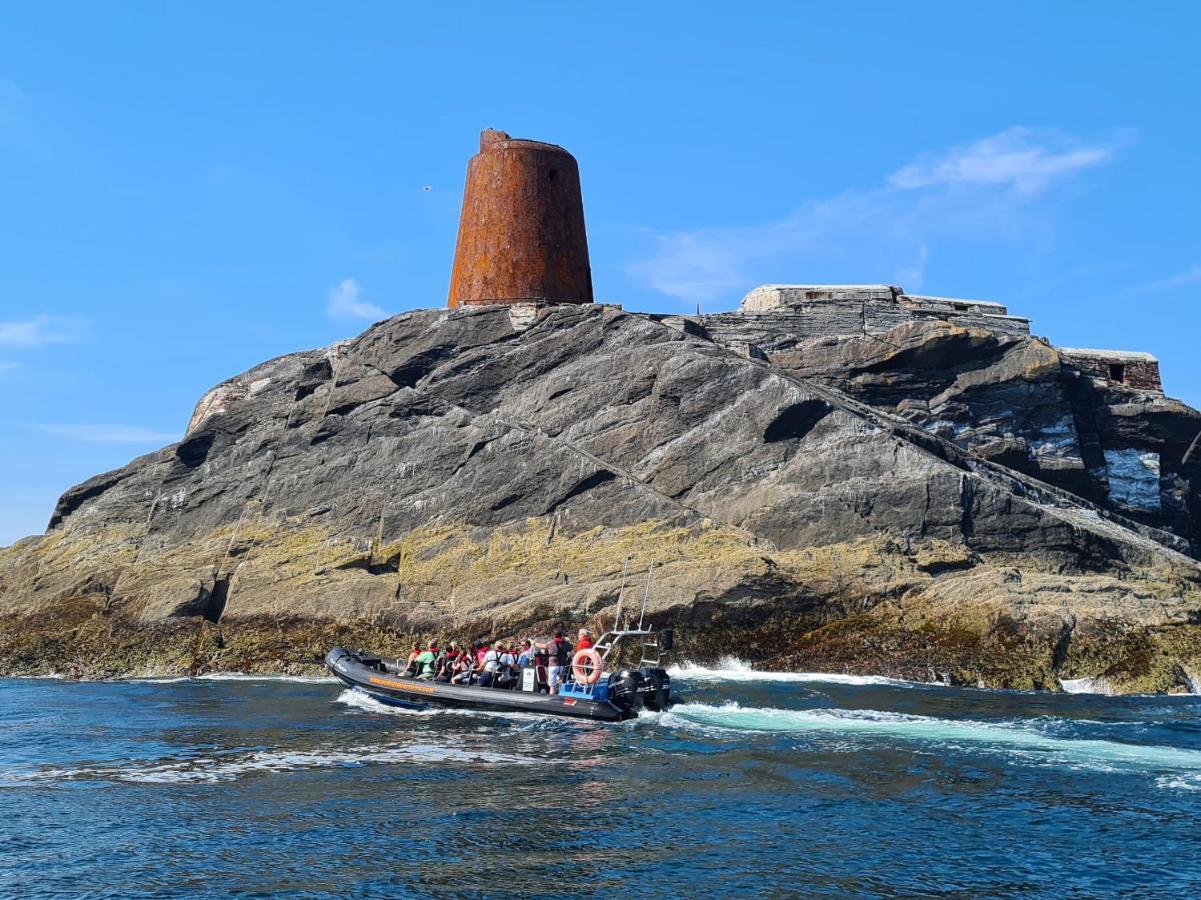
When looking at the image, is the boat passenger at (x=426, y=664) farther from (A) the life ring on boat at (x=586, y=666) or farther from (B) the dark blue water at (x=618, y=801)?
(A) the life ring on boat at (x=586, y=666)

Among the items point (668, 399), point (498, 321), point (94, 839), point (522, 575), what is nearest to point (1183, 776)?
point (94, 839)

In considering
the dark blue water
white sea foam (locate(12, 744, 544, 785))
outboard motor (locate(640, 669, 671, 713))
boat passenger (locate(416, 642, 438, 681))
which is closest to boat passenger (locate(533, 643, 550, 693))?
the dark blue water

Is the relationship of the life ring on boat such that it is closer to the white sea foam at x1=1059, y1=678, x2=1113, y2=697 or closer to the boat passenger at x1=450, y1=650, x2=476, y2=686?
the boat passenger at x1=450, y1=650, x2=476, y2=686

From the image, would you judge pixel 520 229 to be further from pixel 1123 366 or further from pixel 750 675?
pixel 1123 366

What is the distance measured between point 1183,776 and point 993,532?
15.6 metres

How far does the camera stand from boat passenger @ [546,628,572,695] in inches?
913

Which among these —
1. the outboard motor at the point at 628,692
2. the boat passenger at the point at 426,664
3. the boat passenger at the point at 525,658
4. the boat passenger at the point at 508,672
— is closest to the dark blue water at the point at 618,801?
the outboard motor at the point at 628,692

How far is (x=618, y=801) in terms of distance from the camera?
49.6 ft

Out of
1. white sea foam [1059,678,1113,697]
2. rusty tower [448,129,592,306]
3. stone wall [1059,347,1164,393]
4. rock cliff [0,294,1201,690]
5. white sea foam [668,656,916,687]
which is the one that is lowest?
white sea foam [668,656,916,687]

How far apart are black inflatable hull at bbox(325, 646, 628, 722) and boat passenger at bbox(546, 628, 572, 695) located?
55cm

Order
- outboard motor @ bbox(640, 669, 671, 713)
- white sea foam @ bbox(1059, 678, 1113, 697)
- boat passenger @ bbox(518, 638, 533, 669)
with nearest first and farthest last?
outboard motor @ bbox(640, 669, 671, 713), boat passenger @ bbox(518, 638, 533, 669), white sea foam @ bbox(1059, 678, 1113, 697)

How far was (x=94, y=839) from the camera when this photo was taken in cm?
1329

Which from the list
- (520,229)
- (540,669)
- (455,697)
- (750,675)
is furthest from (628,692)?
(520,229)

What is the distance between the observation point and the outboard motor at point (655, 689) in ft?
72.6
